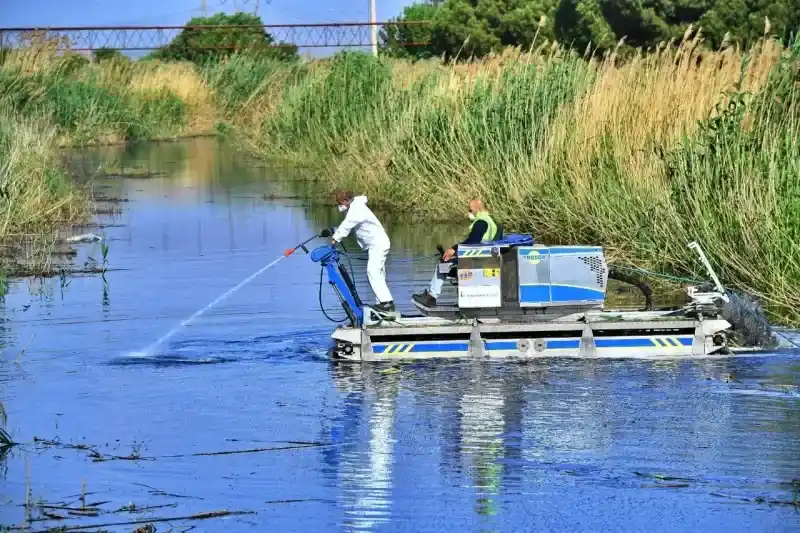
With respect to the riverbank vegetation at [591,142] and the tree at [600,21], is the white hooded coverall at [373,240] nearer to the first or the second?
the riverbank vegetation at [591,142]

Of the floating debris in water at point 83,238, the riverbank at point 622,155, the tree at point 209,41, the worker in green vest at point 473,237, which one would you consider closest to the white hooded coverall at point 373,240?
the worker in green vest at point 473,237

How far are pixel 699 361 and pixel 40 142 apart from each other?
592 inches

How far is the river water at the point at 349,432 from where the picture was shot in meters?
9.28

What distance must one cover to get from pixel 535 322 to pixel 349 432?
Answer: 2859 millimetres

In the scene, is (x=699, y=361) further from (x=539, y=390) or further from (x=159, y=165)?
(x=159, y=165)

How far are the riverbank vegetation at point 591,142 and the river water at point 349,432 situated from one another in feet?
9.04

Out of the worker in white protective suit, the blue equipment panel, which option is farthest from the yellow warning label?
the worker in white protective suit

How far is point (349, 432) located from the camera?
11.4 meters

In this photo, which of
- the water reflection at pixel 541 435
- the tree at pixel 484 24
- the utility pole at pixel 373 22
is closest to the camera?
the water reflection at pixel 541 435

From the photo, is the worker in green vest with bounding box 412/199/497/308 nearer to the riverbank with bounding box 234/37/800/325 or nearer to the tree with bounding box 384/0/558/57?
the riverbank with bounding box 234/37/800/325

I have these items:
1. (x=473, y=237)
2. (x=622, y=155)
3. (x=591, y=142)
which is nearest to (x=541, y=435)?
(x=473, y=237)

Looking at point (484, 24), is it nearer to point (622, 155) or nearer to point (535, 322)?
point (622, 155)

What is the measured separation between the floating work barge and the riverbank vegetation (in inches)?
76.7

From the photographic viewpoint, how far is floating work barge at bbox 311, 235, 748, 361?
13.6 meters
